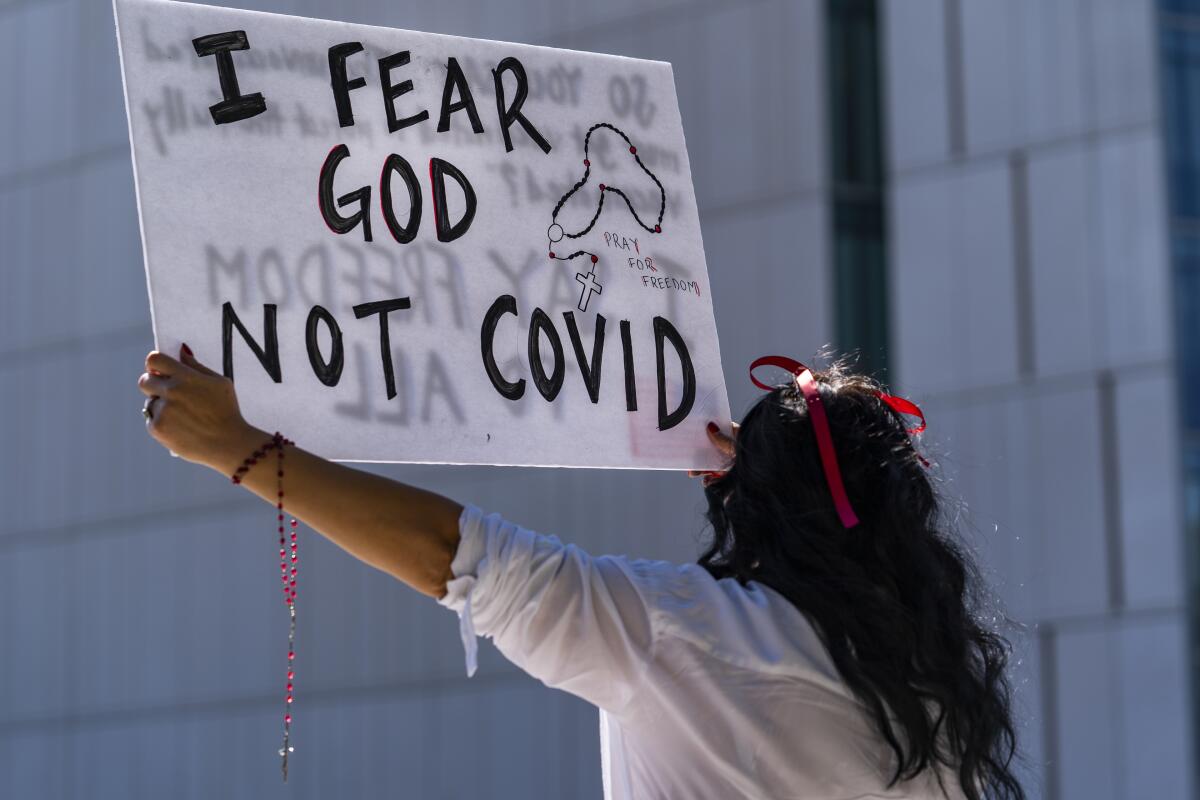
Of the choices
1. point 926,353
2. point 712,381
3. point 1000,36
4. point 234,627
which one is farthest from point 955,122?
point 712,381

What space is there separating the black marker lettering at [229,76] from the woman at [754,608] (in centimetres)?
37

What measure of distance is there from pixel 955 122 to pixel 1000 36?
0.69 m

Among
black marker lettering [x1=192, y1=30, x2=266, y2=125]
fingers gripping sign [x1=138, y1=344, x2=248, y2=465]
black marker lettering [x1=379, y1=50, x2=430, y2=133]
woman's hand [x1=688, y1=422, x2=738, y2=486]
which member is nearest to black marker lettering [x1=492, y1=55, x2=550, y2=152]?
black marker lettering [x1=379, y1=50, x2=430, y2=133]

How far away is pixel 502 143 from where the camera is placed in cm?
271

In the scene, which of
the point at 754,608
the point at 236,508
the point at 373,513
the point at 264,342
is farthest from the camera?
the point at 236,508

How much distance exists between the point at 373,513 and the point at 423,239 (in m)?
0.64

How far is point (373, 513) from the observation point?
207cm

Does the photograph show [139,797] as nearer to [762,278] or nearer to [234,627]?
[234,627]

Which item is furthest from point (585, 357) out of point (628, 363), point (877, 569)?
point (877, 569)

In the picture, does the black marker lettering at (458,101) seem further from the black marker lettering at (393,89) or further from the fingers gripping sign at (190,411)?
the fingers gripping sign at (190,411)

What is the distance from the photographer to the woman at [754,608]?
208 cm

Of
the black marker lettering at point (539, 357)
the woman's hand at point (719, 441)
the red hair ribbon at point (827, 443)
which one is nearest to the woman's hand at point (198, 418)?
the black marker lettering at point (539, 357)

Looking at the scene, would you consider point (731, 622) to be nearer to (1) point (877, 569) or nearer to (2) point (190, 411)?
(1) point (877, 569)

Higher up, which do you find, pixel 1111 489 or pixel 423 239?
pixel 423 239
